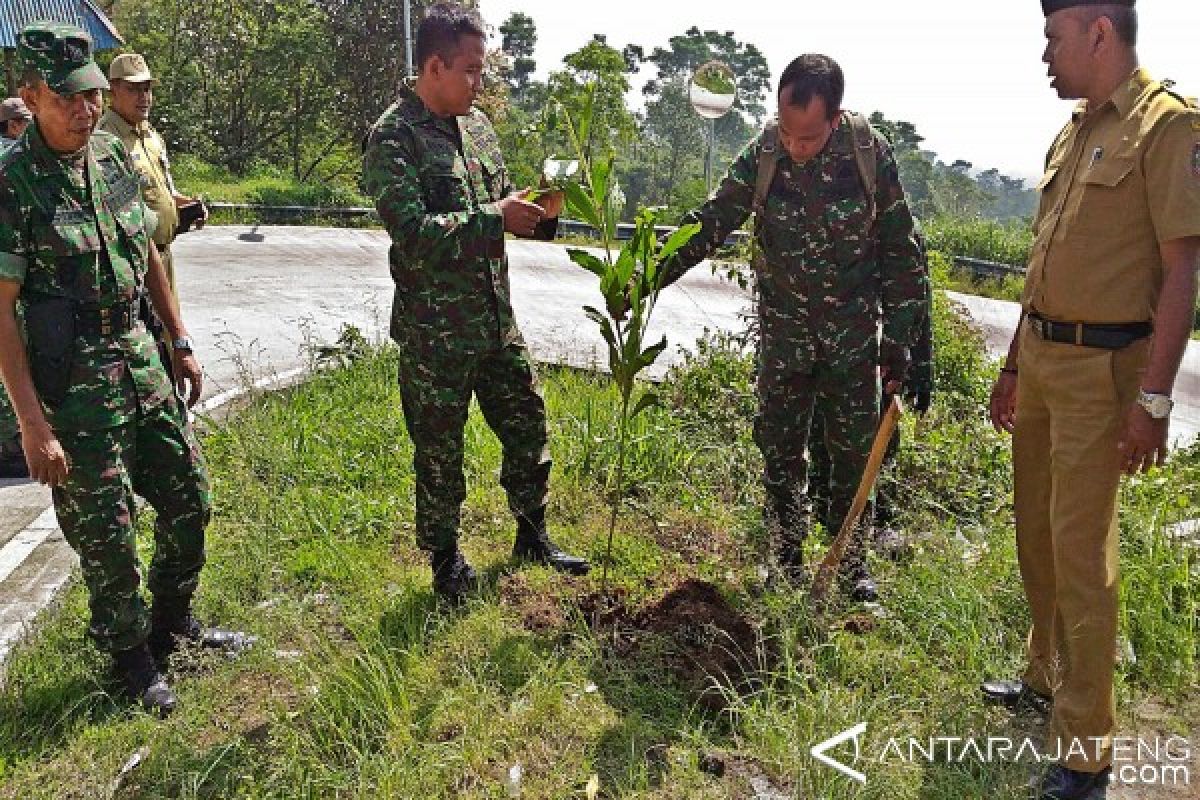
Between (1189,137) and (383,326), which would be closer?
(1189,137)

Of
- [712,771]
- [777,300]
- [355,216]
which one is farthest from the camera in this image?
[355,216]

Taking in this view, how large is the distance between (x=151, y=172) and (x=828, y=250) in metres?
3.78

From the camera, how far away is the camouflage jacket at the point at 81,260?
2.55 meters

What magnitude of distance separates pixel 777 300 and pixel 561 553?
1365 mm

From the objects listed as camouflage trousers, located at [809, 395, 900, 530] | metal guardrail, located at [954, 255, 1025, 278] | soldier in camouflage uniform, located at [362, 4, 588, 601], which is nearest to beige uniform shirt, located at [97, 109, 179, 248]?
soldier in camouflage uniform, located at [362, 4, 588, 601]

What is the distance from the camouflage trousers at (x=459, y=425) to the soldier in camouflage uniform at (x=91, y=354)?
77 centimetres

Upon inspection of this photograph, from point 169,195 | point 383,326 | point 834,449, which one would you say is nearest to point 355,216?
point 383,326

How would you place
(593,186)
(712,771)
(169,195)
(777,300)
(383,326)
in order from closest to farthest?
(712,771), (593,186), (777,300), (169,195), (383,326)

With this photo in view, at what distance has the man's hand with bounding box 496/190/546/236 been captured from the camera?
119 inches

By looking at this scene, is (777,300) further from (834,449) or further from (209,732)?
(209,732)

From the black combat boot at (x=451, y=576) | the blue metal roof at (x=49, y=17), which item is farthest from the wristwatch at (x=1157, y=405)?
the blue metal roof at (x=49, y=17)

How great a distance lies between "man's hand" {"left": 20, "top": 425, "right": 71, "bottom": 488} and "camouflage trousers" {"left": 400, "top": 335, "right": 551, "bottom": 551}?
1144 mm

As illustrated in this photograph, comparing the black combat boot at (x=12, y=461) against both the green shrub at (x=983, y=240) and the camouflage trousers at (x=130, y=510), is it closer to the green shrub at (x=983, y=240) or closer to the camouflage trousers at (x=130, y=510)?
the camouflage trousers at (x=130, y=510)

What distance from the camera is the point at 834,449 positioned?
3.53 metres
